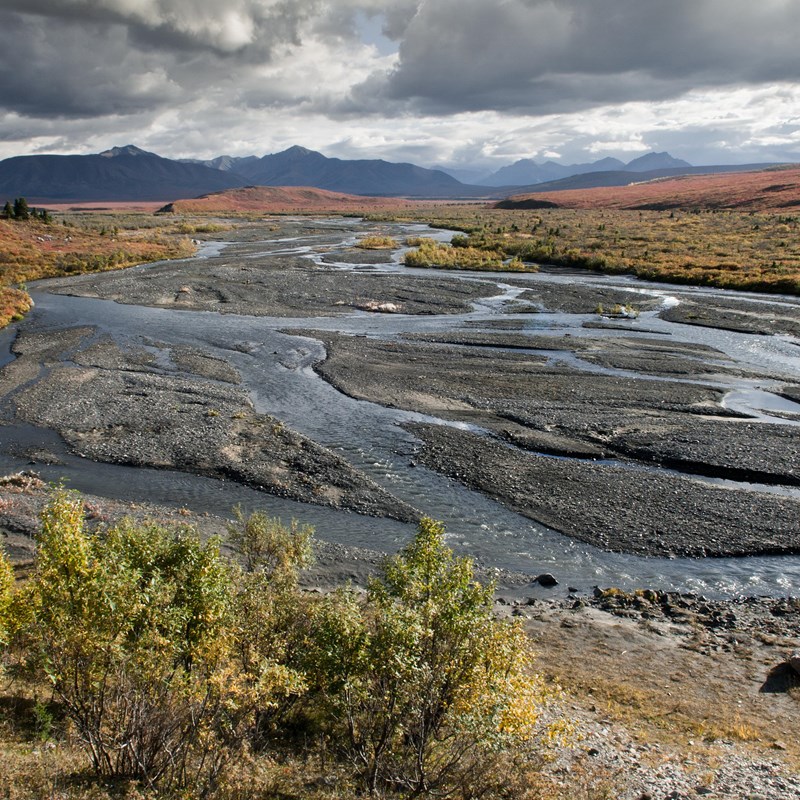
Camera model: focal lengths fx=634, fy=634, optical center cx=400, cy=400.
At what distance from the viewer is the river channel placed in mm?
19328

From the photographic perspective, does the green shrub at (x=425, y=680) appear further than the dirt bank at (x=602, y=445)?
No

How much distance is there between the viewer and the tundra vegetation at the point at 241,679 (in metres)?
8.96

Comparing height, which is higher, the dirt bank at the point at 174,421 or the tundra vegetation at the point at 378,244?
the tundra vegetation at the point at 378,244

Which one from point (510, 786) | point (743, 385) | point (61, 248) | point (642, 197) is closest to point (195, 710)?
point (510, 786)

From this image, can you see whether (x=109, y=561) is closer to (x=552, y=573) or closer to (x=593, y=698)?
(x=593, y=698)

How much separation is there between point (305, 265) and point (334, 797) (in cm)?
7375

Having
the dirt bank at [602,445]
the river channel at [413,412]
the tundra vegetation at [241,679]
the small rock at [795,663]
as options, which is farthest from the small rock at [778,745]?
the dirt bank at [602,445]

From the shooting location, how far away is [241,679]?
9203 millimetres

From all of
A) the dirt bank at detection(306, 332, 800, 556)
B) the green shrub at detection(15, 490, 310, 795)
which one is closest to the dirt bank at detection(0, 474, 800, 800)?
the dirt bank at detection(306, 332, 800, 556)

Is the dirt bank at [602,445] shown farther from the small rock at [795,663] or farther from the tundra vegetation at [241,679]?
the tundra vegetation at [241,679]

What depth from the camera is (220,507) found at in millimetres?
22062

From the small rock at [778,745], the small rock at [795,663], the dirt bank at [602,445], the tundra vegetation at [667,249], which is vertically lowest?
the small rock at [778,745]

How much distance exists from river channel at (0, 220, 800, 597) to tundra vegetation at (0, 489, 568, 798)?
9031 millimetres

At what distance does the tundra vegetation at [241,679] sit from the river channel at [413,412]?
9031 millimetres
